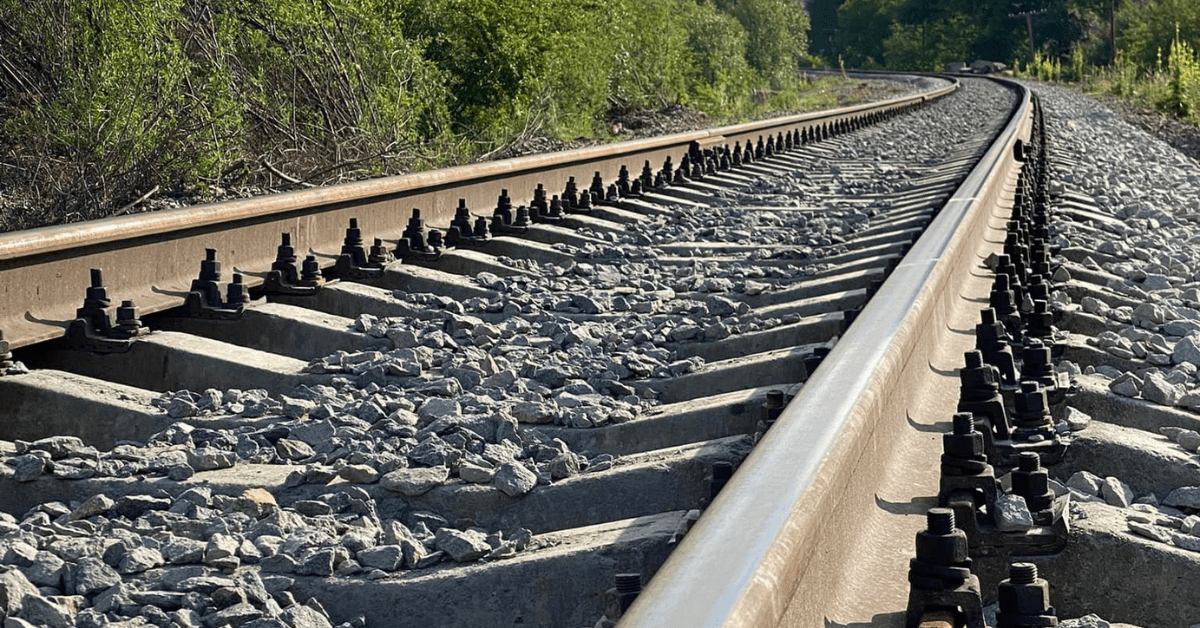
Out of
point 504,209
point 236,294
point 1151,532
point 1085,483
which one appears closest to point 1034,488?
point 1151,532

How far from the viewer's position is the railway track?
230 cm

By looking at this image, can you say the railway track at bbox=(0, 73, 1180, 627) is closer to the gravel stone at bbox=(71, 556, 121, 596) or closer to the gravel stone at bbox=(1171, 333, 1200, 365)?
the gravel stone at bbox=(71, 556, 121, 596)

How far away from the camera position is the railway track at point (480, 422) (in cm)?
230

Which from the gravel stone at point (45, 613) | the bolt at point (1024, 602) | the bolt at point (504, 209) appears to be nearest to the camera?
the bolt at point (1024, 602)

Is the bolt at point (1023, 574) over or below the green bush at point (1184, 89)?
over

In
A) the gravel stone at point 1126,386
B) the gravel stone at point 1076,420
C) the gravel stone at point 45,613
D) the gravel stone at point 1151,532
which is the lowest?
the gravel stone at point 1126,386

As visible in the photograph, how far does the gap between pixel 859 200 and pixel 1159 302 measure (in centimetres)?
441

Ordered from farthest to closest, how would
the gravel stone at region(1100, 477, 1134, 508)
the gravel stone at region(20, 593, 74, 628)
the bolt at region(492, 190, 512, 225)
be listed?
the bolt at region(492, 190, 512, 225) → the gravel stone at region(1100, 477, 1134, 508) → the gravel stone at region(20, 593, 74, 628)

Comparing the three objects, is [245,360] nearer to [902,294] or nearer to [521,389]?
[521,389]

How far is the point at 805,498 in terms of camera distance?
1914 millimetres

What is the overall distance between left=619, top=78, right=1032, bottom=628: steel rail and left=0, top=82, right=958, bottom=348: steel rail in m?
2.33

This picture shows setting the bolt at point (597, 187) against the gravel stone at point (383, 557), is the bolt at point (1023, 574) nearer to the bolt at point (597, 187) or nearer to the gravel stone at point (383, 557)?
the gravel stone at point (383, 557)

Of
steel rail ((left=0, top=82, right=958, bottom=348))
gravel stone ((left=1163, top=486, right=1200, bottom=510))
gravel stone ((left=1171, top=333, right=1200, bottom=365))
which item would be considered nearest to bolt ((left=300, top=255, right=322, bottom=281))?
steel rail ((left=0, top=82, right=958, bottom=348))

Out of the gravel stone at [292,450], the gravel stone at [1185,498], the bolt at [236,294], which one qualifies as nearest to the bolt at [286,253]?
the bolt at [236,294]
